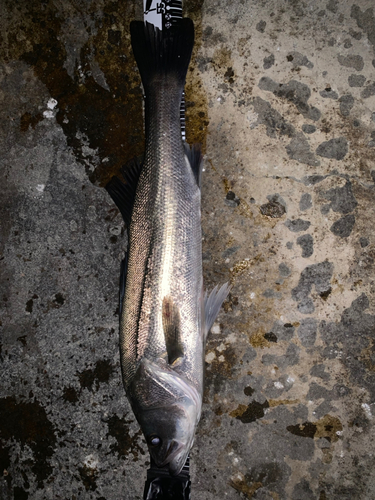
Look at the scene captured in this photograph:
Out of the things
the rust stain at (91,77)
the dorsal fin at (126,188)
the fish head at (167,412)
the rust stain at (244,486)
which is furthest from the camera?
the rust stain at (91,77)

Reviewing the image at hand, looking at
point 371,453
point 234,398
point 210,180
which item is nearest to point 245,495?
point 234,398

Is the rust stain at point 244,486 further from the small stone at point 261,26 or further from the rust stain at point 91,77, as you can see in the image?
the small stone at point 261,26

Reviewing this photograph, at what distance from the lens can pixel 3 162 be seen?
3109 millimetres

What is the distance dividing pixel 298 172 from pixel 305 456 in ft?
7.95

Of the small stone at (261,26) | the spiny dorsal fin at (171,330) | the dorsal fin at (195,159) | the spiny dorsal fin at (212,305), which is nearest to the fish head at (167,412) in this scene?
the spiny dorsal fin at (171,330)

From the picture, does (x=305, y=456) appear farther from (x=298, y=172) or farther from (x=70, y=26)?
(x=70, y=26)

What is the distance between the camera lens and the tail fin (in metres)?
2.58

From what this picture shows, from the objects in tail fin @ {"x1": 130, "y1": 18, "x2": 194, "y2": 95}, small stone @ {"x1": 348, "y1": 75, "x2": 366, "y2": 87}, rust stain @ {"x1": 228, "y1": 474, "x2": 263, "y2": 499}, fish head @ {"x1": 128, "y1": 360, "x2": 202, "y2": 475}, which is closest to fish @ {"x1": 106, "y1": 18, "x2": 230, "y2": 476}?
fish head @ {"x1": 128, "y1": 360, "x2": 202, "y2": 475}

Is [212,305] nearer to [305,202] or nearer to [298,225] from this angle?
[298,225]

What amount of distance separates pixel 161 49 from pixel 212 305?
79.5 inches

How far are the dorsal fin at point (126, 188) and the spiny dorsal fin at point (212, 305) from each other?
34.0 inches

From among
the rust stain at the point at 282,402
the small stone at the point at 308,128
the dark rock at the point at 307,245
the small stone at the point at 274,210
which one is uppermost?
the small stone at the point at 308,128

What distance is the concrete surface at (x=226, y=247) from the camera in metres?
2.88

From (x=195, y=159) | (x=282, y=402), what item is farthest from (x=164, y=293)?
(x=282, y=402)
